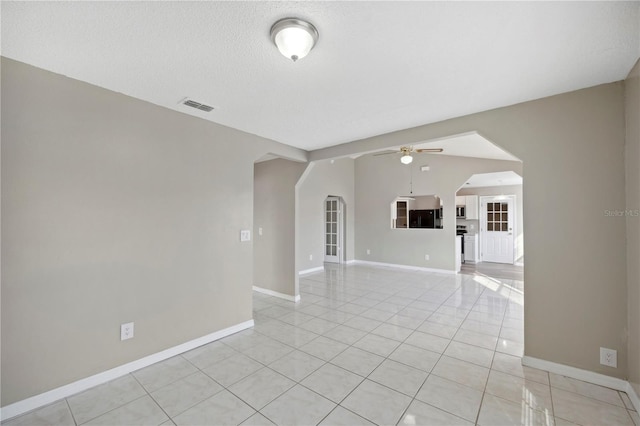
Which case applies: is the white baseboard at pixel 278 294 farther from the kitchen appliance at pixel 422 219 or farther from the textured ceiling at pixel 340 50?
the kitchen appliance at pixel 422 219

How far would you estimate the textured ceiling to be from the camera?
140cm

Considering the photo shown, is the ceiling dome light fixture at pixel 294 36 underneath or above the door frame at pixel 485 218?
above

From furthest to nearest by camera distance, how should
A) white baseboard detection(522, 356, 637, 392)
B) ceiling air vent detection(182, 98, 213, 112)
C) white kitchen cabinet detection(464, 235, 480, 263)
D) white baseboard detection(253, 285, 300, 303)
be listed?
white kitchen cabinet detection(464, 235, 480, 263) → white baseboard detection(253, 285, 300, 303) → ceiling air vent detection(182, 98, 213, 112) → white baseboard detection(522, 356, 637, 392)

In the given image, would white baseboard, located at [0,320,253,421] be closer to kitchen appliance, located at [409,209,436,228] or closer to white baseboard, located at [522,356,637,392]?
white baseboard, located at [522,356,637,392]

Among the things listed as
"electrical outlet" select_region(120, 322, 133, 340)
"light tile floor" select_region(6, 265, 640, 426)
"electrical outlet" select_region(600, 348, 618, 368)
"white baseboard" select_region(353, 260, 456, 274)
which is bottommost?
"light tile floor" select_region(6, 265, 640, 426)

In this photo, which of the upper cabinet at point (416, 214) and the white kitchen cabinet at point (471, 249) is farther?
the white kitchen cabinet at point (471, 249)

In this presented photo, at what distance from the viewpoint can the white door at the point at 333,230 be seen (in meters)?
7.84

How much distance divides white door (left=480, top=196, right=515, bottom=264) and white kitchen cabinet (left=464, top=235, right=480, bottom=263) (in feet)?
1.12

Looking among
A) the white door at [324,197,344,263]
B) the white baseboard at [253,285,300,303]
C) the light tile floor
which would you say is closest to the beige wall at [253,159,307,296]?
the white baseboard at [253,285,300,303]

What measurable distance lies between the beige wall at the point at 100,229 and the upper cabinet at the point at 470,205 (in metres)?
7.77

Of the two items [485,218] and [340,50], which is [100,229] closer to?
[340,50]

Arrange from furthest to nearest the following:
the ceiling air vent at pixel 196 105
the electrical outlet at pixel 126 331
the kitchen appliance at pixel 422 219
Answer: the kitchen appliance at pixel 422 219 < the ceiling air vent at pixel 196 105 < the electrical outlet at pixel 126 331

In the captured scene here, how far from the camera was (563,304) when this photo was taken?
2326mm

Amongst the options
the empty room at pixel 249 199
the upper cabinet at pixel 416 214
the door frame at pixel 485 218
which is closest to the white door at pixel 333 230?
the upper cabinet at pixel 416 214
